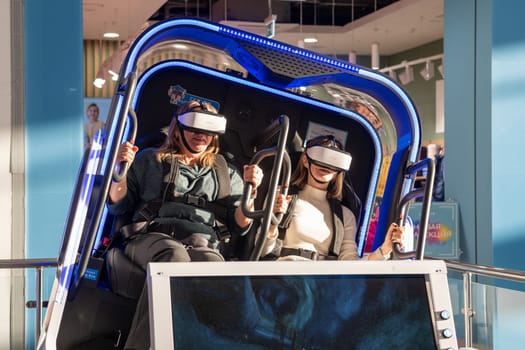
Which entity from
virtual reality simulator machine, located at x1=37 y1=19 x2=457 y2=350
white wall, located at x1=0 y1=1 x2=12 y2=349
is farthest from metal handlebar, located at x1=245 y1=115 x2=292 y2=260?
white wall, located at x1=0 y1=1 x2=12 y2=349

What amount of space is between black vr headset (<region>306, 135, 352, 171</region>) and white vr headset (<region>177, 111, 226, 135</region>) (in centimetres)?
51

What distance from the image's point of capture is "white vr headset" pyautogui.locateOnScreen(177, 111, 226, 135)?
12.6ft

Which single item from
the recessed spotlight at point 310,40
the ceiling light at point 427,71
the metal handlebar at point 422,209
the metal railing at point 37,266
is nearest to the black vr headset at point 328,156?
the metal handlebar at point 422,209

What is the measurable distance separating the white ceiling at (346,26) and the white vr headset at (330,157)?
254 inches

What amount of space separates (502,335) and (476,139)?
2.81 metres

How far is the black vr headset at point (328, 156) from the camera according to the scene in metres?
4.15

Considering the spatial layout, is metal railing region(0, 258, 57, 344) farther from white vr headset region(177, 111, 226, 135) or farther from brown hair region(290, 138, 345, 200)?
brown hair region(290, 138, 345, 200)

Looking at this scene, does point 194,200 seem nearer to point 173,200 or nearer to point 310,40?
point 173,200

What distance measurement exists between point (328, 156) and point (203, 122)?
66 cm

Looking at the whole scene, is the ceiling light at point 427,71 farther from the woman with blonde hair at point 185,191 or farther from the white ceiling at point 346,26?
the woman with blonde hair at point 185,191

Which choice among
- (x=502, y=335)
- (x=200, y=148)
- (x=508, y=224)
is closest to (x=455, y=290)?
(x=502, y=335)

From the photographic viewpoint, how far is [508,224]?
7.06m

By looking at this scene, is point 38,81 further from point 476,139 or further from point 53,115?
point 476,139

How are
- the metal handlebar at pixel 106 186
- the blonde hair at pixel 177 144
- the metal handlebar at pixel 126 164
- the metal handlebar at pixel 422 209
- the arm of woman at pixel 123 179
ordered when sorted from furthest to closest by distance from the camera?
the blonde hair at pixel 177 144, the metal handlebar at pixel 422 209, the arm of woman at pixel 123 179, the metal handlebar at pixel 126 164, the metal handlebar at pixel 106 186
